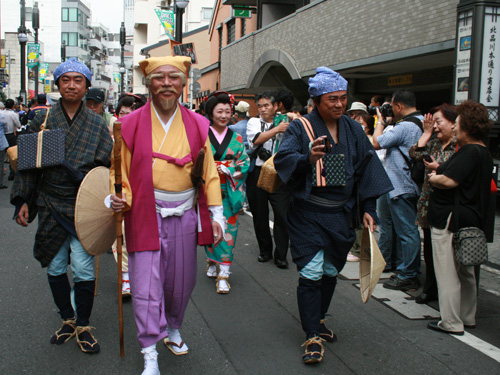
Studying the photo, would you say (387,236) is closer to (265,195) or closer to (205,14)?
(265,195)

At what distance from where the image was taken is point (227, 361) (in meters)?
3.59

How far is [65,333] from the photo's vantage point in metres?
3.84

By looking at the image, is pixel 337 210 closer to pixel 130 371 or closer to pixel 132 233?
pixel 132 233

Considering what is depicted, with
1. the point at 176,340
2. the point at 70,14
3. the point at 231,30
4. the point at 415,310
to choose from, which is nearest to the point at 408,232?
the point at 415,310

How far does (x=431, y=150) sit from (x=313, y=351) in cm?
221

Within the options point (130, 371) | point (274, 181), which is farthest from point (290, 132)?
point (130, 371)

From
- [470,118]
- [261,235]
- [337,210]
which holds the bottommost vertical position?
[261,235]

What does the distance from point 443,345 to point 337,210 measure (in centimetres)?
131

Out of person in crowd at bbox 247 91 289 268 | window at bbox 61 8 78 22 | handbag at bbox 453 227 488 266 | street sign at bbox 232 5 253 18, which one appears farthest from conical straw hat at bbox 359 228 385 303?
window at bbox 61 8 78 22

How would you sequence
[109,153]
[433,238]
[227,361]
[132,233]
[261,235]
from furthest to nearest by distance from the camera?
[261,235]
[433,238]
[109,153]
[227,361]
[132,233]

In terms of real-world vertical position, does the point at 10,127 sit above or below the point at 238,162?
above

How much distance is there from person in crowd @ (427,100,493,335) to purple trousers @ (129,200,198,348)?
1994 millimetres

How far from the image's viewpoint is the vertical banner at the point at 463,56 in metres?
7.36

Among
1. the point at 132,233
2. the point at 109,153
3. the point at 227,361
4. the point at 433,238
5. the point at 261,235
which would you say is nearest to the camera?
the point at 132,233
